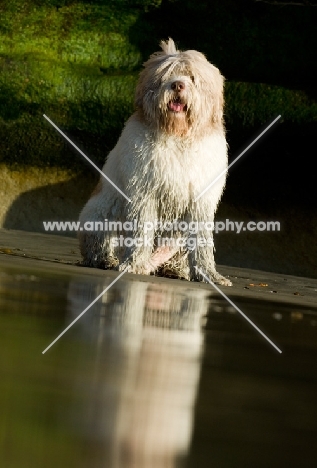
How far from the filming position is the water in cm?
285

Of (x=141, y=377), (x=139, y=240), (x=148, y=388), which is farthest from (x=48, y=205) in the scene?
(x=148, y=388)

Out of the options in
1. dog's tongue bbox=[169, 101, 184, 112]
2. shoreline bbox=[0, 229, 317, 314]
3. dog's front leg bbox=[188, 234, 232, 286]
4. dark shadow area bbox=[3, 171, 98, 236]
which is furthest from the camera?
dark shadow area bbox=[3, 171, 98, 236]

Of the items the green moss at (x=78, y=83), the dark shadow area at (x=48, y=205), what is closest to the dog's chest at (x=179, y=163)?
the green moss at (x=78, y=83)

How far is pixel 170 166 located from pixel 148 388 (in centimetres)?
527

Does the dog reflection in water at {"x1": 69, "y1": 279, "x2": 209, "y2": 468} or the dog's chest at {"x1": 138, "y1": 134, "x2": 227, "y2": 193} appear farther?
the dog's chest at {"x1": 138, "y1": 134, "x2": 227, "y2": 193}

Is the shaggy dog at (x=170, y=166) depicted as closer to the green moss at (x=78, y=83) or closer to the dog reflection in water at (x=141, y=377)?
the dog reflection in water at (x=141, y=377)

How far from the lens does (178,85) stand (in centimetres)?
869

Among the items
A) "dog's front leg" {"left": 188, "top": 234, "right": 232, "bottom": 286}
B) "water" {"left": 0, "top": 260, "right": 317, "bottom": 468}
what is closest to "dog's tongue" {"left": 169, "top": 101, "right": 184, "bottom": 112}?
"dog's front leg" {"left": 188, "top": 234, "right": 232, "bottom": 286}

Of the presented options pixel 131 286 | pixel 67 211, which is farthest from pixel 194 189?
pixel 67 211

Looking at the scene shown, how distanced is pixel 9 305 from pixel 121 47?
9.29 meters

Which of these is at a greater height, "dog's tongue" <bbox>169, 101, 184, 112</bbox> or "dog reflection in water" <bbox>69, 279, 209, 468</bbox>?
"dog's tongue" <bbox>169, 101, 184, 112</bbox>

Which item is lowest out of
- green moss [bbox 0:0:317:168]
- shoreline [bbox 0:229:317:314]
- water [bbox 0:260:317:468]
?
water [bbox 0:260:317:468]

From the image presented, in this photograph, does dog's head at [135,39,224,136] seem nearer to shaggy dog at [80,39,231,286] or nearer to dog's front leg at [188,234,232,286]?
shaggy dog at [80,39,231,286]

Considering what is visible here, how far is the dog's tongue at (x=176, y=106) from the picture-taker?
28.8 feet
